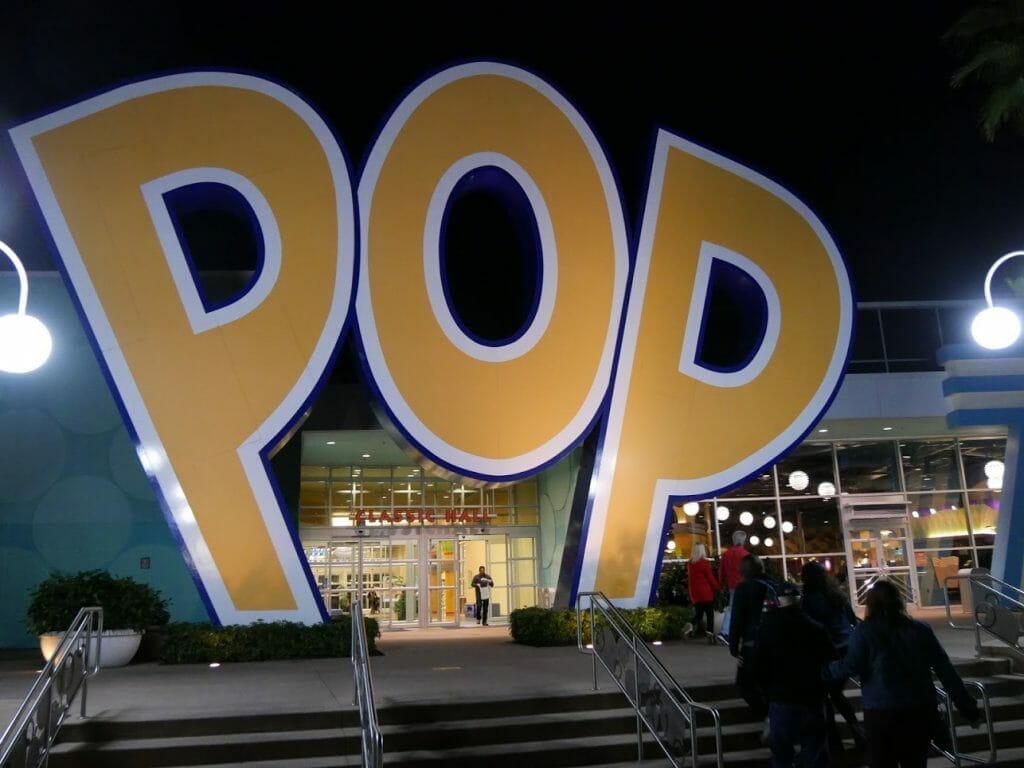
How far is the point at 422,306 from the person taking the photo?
44.4 feet

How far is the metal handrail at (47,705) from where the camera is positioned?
649 centimetres

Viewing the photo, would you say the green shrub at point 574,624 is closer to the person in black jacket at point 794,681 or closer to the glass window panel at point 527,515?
Result: the person in black jacket at point 794,681

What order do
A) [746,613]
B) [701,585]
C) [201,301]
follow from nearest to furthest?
[746,613], [201,301], [701,585]

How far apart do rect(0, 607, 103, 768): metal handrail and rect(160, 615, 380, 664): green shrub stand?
341 cm

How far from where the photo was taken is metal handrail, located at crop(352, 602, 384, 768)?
5883 millimetres

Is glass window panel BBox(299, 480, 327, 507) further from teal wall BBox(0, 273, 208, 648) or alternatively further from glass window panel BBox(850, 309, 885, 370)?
glass window panel BBox(850, 309, 885, 370)

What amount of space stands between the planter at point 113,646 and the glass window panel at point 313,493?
10.4 meters

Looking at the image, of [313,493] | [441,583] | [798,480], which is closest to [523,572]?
[441,583]

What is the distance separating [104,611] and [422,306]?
257 inches

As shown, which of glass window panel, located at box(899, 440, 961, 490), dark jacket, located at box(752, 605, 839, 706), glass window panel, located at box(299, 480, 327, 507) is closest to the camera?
dark jacket, located at box(752, 605, 839, 706)

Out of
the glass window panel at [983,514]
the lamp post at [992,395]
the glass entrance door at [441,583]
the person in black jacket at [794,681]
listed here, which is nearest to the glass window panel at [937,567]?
the glass window panel at [983,514]

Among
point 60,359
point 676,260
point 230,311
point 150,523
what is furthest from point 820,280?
point 60,359

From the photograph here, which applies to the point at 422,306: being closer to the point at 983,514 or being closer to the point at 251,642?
the point at 251,642

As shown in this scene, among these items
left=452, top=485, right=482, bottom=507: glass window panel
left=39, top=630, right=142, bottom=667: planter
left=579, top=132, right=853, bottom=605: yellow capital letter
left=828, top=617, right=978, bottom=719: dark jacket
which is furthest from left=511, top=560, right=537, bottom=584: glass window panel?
left=828, top=617, right=978, bottom=719: dark jacket
